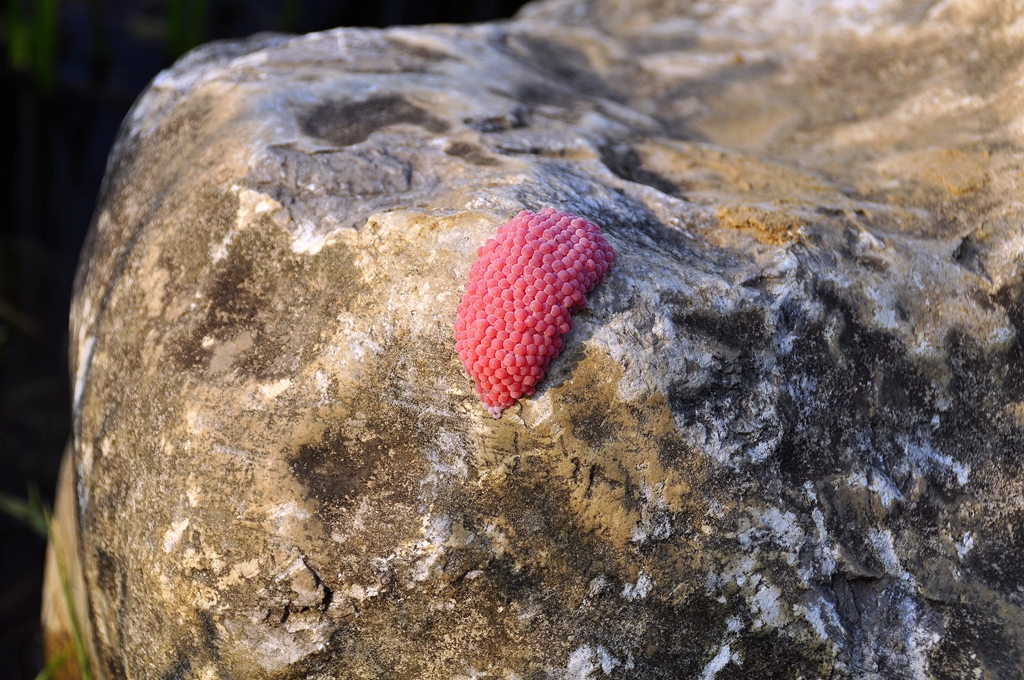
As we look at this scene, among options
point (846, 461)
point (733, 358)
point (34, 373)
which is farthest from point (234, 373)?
point (34, 373)

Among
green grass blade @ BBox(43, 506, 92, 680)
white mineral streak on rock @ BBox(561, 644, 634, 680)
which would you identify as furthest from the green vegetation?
white mineral streak on rock @ BBox(561, 644, 634, 680)

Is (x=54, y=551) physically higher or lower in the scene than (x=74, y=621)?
lower

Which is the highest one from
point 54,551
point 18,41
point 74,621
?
point 18,41

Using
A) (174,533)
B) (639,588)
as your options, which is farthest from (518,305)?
(174,533)

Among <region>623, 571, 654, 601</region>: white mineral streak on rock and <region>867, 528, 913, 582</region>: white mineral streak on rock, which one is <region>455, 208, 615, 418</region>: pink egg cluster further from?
<region>867, 528, 913, 582</region>: white mineral streak on rock

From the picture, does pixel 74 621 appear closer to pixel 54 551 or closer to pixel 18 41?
pixel 54 551

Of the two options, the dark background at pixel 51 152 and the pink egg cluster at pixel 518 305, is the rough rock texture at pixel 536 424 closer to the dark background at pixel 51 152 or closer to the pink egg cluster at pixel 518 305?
the pink egg cluster at pixel 518 305

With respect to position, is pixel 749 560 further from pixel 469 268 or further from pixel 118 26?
pixel 118 26
